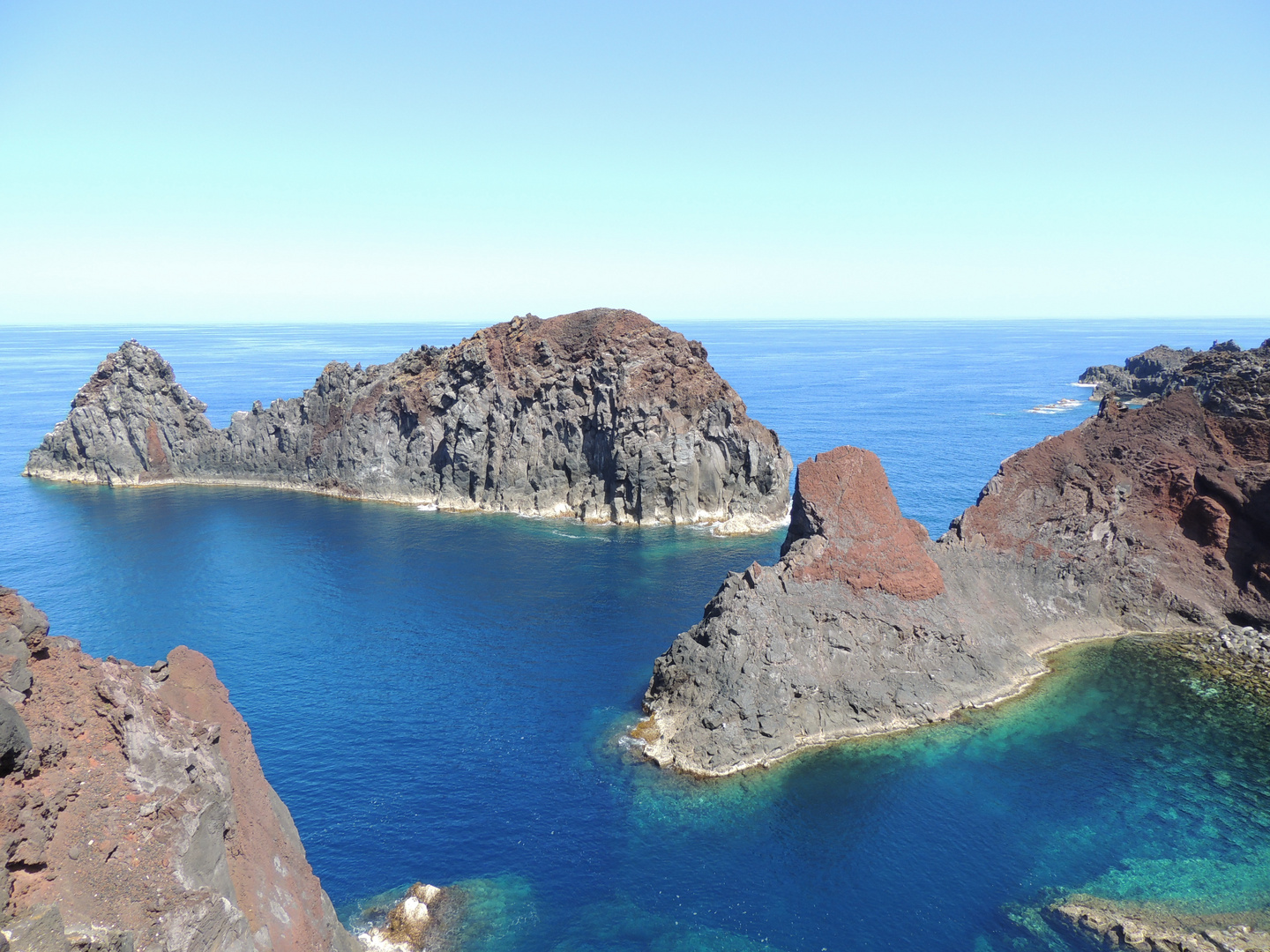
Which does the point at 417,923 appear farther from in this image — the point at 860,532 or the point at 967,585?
the point at 967,585

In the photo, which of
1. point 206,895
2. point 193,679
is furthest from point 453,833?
point 206,895

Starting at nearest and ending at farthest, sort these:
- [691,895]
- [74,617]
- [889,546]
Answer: [691,895] → [889,546] → [74,617]

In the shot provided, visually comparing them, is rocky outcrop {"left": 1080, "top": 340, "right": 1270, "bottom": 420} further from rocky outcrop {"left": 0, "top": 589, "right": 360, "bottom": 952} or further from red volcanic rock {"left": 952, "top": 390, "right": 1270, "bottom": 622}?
rocky outcrop {"left": 0, "top": 589, "right": 360, "bottom": 952}

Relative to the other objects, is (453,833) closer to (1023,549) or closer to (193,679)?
(193,679)

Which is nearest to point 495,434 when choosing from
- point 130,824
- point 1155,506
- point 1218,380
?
point 1155,506

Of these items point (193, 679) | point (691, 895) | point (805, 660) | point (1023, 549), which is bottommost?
point (691, 895)

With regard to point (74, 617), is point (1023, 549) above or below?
above

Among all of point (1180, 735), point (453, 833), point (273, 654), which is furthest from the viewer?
point (273, 654)

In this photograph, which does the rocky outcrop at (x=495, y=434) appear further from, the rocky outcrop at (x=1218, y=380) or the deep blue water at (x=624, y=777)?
the rocky outcrop at (x=1218, y=380)
